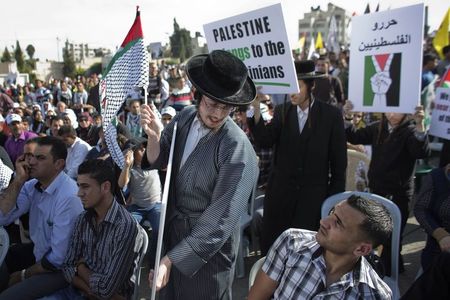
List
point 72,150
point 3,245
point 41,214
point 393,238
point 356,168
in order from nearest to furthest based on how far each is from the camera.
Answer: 1. point 393,238
2. point 3,245
3. point 41,214
4. point 356,168
5. point 72,150

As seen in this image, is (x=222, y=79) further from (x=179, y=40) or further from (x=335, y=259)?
(x=179, y=40)

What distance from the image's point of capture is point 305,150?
313cm

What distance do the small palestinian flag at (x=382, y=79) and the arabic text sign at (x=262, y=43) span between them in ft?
2.51

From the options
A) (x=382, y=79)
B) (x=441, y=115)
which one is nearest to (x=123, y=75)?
(x=382, y=79)

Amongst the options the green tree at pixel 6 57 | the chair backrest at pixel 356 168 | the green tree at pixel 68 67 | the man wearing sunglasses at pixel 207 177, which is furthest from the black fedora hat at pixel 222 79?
the green tree at pixel 6 57

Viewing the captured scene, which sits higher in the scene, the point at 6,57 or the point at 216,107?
the point at 6,57

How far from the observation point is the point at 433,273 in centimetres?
139

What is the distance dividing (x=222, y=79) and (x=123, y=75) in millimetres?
1217

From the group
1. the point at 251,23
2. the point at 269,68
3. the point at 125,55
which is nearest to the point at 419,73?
the point at 269,68

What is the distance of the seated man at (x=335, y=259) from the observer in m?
1.88

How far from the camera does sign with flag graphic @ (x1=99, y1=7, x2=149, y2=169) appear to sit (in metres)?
2.79

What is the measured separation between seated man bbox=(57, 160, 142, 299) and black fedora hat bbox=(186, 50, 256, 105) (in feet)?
3.62

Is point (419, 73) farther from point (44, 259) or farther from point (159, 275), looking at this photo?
point (44, 259)

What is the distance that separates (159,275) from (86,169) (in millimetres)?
1302
